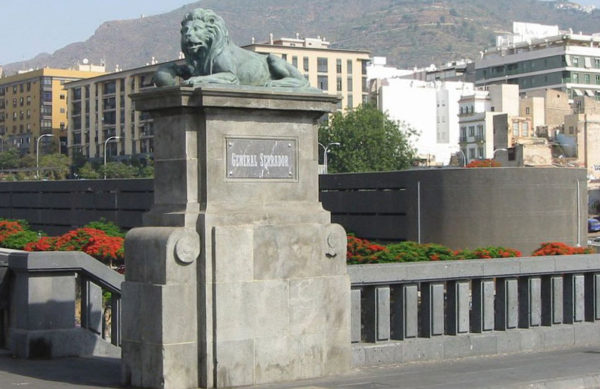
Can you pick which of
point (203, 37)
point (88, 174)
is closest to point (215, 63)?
point (203, 37)

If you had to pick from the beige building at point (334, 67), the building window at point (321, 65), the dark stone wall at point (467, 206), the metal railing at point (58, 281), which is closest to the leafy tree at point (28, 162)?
the beige building at point (334, 67)

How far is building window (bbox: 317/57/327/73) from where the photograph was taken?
537 ft

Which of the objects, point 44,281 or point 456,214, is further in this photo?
point 456,214

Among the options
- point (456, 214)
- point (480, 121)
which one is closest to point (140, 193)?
point (456, 214)

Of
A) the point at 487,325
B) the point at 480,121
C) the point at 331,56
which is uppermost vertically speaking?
the point at 331,56

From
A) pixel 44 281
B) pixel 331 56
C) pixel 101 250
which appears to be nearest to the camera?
pixel 44 281

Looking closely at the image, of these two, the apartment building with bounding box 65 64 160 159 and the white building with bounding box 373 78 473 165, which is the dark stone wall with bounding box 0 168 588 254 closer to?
the white building with bounding box 373 78 473 165

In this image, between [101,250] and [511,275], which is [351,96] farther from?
[511,275]

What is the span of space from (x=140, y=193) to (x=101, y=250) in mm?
28825

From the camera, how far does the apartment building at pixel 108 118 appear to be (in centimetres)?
16712

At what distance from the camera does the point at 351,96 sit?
549ft

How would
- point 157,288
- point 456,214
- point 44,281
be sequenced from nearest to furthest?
point 157,288 < point 44,281 < point 456,214

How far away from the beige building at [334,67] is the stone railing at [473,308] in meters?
147

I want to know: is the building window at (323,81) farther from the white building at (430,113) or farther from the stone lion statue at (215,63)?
the stone lion statue at (215,63)
